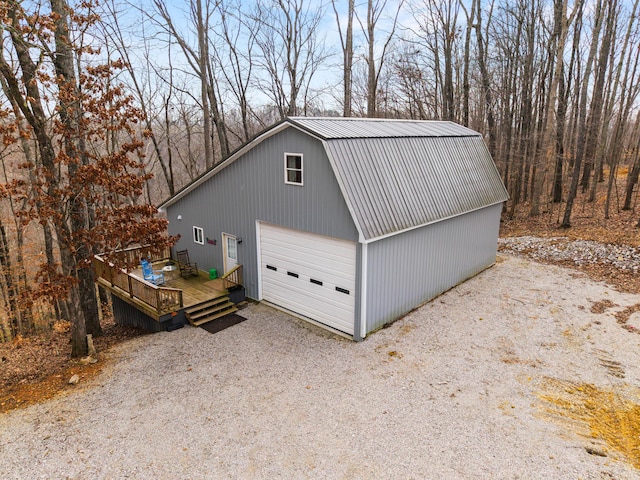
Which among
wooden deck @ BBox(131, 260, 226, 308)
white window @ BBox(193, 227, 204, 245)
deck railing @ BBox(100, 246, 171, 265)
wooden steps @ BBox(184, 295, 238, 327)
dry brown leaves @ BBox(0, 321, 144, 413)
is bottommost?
dry brown leaves @ BBox(0, 321, 144, 413)

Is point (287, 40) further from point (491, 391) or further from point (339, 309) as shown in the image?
point (491, 391)

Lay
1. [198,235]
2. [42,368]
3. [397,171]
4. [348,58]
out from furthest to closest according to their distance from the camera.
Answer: [348,58], [198,235], [397,171], [42,368]

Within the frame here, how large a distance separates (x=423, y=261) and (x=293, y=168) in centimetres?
424

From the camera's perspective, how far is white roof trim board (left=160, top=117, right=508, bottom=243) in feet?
28.6

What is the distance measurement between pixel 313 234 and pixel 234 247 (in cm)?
328

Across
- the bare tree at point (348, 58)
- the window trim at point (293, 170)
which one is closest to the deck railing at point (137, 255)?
the window trim at point (293, 170)

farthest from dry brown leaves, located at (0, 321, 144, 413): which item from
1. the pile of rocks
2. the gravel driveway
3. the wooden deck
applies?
the pile of rocks

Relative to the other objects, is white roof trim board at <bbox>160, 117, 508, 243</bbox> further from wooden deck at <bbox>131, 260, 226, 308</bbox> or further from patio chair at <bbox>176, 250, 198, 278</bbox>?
wooden deck at <bbox>131, 260, 226, 308</bbox>

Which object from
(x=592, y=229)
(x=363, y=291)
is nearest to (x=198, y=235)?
(x=363, y=291)

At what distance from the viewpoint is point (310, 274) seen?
1009cm

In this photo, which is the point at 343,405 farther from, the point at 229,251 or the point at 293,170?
the point at 229,251

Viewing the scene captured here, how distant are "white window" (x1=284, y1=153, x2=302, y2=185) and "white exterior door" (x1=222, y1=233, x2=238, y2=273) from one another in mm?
3042

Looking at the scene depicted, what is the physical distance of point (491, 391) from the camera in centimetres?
721

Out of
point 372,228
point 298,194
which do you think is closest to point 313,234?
point 298,194
